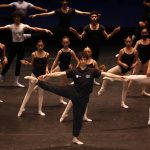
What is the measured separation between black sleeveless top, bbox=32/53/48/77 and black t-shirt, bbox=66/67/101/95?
1.53 meters

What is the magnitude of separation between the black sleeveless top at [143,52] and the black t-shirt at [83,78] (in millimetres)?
2908

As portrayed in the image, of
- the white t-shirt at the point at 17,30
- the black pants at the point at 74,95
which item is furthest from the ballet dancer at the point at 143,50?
the black pants at the point at 74,95

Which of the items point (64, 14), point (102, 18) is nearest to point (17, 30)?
point (64, 14)

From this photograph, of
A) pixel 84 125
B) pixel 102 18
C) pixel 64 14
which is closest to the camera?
pixel 84 125

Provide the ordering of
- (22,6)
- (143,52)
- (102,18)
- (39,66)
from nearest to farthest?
1. (39,66)
2. (143,52)
3. (22,6)
4. (102,18)

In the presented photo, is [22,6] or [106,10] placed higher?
[22,6]

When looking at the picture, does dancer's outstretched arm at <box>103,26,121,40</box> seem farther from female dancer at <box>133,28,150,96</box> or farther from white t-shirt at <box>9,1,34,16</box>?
white t-shirt at <box>9,1,34,16</box>

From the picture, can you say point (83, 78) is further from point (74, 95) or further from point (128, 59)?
point (128, 59)

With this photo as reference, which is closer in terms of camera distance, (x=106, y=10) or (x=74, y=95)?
(x=74, y=95)

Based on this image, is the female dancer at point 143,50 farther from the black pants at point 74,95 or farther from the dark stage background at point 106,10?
the dark stage background at point 106,10

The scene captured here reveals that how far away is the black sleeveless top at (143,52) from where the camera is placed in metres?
11.5

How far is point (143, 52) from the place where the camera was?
455 inches

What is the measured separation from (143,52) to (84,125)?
2.43 meters

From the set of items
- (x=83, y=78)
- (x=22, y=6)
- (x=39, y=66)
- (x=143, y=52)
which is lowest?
(x=39, y=66)
